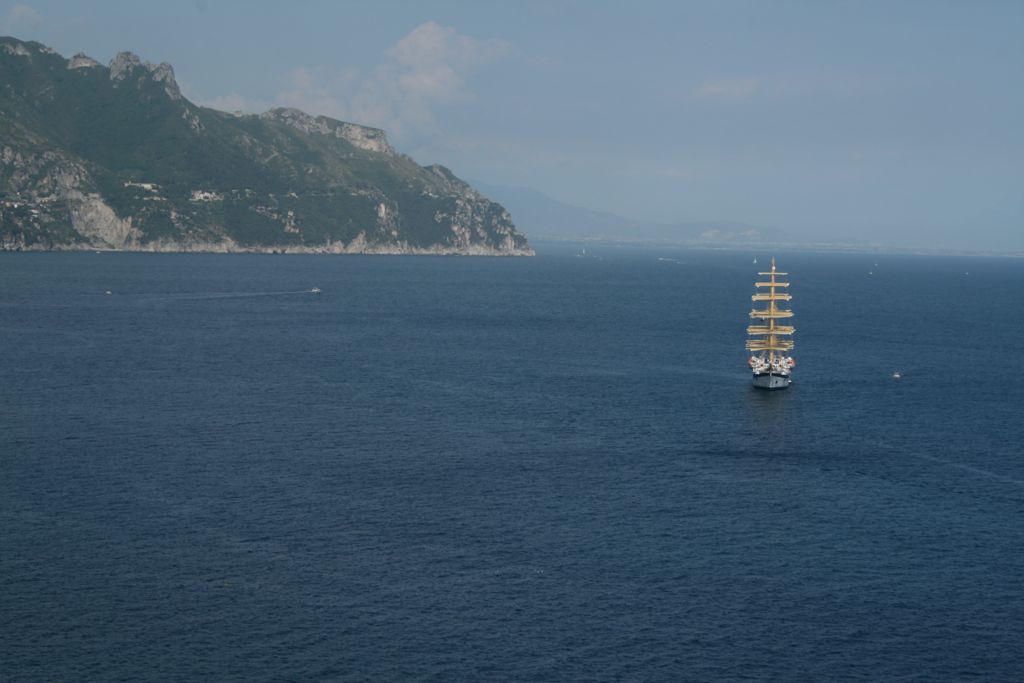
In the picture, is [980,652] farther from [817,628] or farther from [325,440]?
[325,440]

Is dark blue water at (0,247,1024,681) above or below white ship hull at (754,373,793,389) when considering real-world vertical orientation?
below

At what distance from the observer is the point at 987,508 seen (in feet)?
409

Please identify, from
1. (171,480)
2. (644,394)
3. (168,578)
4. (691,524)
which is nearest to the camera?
(168,578)

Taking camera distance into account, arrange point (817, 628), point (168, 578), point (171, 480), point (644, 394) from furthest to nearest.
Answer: point (644, 394) < point (171, 480) < point (168, 578) < point (817, 628)

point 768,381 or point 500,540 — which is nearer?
point 500,540

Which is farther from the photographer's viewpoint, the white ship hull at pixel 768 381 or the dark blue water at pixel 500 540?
the white ship hull at pixel 768 381

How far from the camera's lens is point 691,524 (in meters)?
117

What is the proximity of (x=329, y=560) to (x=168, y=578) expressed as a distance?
560 inches

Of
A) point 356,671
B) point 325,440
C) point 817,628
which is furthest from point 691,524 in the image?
point 325,440

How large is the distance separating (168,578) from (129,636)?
11227 mm

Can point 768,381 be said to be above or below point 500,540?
above

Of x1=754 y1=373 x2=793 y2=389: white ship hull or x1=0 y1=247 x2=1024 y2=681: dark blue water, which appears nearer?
x1=0 y1=247 x2=1024 y2=681: dark blue water

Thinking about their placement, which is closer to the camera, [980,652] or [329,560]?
[980,652]

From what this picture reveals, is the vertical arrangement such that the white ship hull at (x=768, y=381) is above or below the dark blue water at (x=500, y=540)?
above
